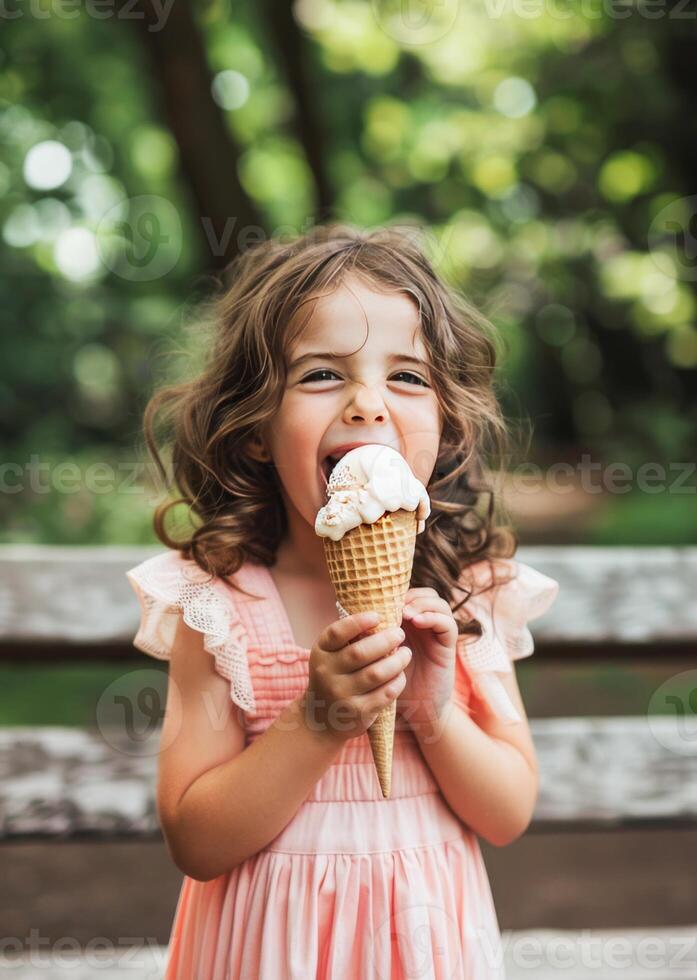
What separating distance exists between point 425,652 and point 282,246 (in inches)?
29.8

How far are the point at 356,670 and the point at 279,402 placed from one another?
1.44ft

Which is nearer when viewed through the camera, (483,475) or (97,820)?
(483,475)

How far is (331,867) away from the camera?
1500 millimetres

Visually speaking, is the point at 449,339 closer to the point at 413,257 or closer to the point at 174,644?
the point at 413,257

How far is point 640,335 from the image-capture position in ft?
40.6

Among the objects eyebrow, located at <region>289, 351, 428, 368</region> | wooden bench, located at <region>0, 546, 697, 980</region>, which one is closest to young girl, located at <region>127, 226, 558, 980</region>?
eyebrow, located at <region>289, 351, 428, 368</region>

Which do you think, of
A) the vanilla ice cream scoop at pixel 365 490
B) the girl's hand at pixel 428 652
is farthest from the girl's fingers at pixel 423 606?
the vanilla ice cream scoop at pixel 365 490

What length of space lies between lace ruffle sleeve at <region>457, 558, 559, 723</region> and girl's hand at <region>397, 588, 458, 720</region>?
0.17 meters

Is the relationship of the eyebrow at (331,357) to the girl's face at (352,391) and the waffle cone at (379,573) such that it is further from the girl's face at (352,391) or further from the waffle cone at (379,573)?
the waffle cone at (379,573)

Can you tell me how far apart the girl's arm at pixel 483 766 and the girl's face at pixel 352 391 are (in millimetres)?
388

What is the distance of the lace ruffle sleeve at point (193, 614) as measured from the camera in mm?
1508

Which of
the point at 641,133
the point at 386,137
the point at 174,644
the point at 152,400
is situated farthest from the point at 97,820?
the point at 641,133

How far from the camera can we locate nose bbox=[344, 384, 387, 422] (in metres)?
1.41

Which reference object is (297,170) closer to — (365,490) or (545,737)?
(545,737)
